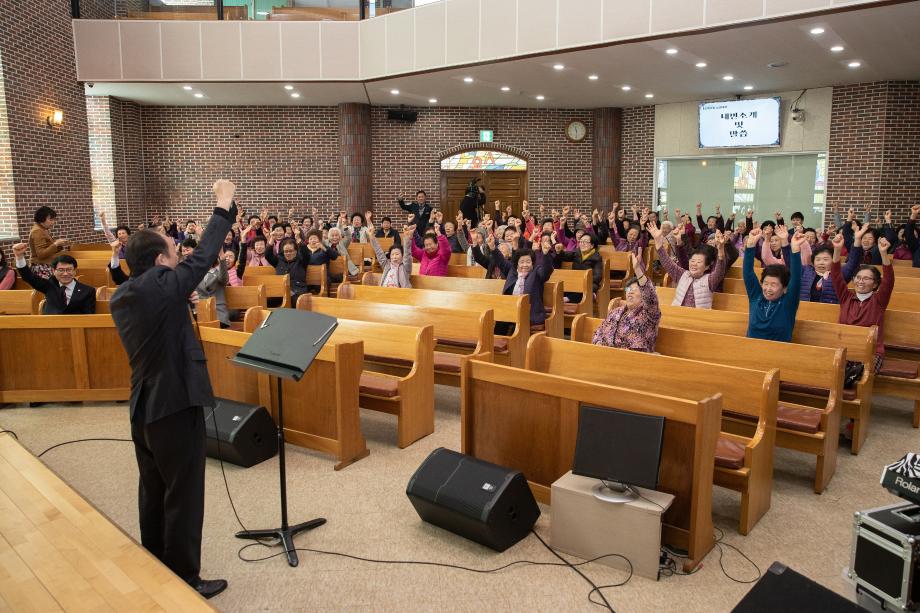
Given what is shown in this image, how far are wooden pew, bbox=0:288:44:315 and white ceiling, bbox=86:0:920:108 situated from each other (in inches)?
289

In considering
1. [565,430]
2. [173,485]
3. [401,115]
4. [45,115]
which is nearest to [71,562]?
[173,485]

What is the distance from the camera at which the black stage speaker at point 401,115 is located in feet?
52.4

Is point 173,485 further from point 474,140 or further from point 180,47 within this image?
point 474,140

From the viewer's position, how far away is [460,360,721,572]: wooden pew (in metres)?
3.55

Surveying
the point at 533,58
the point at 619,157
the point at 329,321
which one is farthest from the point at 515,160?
the point at 329,321

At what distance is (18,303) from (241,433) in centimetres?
366

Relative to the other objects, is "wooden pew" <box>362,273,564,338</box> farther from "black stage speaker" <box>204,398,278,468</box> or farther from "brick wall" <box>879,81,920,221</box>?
"brick wall" <box>879,81,920,221</box>

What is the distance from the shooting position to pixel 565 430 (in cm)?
405

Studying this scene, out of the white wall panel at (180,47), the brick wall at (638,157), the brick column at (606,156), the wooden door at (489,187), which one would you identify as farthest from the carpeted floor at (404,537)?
the wooden door at (489,187)

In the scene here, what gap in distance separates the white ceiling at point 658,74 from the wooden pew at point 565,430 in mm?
6733

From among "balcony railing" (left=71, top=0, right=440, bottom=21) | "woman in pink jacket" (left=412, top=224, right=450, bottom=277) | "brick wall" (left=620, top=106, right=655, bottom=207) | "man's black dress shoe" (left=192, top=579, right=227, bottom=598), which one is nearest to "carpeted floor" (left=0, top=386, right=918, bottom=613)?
"man's black dress shoe" (left=192, top=579, right=227, bottom=598)

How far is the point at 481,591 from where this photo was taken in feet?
11.0

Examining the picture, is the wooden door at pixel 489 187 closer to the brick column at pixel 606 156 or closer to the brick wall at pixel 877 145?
the brick column at pixel 606 156

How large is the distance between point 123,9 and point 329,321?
12.4 meters
